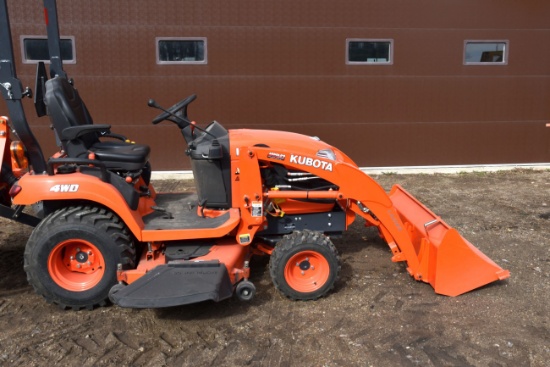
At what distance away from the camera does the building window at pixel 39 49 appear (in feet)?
25.1

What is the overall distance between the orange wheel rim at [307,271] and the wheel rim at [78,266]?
4.63ft

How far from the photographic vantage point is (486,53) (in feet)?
28.7

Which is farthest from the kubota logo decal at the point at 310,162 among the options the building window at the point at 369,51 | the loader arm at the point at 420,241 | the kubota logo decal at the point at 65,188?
the building window at the point at 369,51

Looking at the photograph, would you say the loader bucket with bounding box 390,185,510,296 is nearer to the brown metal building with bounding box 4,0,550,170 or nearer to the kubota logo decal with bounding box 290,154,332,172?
the kubota logo decal with bounding box 290,154,332,172

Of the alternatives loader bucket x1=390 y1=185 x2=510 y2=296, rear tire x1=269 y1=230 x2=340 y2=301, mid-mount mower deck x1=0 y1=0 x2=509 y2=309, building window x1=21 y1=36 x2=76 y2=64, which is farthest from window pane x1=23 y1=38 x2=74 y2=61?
loader bucket x1=390 y1=185 x2=510 y2=296

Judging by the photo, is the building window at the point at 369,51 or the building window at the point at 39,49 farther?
the building window at the point at 369,51

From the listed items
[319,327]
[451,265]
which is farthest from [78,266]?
[451,265]

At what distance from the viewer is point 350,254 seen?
4.77m

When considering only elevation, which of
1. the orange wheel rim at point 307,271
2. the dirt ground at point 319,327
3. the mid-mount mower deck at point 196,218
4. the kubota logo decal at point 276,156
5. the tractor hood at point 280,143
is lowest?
the dirt ground at point 319,327

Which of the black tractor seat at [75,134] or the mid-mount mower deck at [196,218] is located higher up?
the black tractor seat at [75,134]

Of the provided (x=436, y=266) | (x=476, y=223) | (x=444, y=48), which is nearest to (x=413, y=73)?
(x=444, y=48)

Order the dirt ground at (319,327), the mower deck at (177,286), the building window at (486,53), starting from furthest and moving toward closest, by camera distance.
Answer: the building window at (486,53), the mower deck at (177,286), the dirt ground at (319,327)

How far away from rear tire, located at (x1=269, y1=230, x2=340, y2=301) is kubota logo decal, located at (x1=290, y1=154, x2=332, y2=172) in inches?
20.5

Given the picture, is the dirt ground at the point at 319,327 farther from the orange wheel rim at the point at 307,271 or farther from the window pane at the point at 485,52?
the window pane at the point at 485,52
